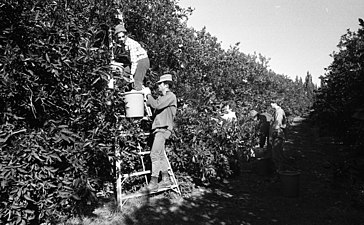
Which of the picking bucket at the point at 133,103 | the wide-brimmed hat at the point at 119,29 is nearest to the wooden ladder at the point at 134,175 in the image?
the picking bucket at the point at 133,103

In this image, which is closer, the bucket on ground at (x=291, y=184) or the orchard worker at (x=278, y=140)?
the bucket on ground at (x=291, y=184)

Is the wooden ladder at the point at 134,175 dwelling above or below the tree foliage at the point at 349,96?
below

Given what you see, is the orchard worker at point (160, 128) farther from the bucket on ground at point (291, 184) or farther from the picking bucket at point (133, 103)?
the bucket on ground at point (291, 184)

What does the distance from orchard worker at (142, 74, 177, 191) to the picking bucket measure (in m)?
0.52

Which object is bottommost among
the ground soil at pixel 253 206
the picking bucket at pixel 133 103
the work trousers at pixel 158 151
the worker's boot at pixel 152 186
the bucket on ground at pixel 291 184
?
the ground soil at pixel 253 206

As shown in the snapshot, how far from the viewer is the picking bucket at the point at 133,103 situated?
13.5ft

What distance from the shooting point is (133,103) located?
13.6 feet

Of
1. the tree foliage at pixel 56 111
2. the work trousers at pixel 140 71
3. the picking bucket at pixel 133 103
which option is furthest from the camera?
the work trousers at pixel 140 71

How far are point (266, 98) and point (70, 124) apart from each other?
50.7ft

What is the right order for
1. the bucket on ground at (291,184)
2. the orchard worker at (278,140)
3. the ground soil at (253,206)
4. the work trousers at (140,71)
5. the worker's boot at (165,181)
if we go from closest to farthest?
the ground soil at (253,206) → the work trousers at (140,71) → the worker's boot at (165,181) → the bucket on ground at (291,184) → the orchard worker at (278,140)

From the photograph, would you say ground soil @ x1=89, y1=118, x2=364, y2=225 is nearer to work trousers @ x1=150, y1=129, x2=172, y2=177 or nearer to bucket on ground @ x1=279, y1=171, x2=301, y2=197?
bucket on ground @ x1=279, y1=171, x2=301, y2=197

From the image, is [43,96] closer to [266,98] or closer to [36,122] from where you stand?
[36,122]

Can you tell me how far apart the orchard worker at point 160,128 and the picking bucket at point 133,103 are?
52cm

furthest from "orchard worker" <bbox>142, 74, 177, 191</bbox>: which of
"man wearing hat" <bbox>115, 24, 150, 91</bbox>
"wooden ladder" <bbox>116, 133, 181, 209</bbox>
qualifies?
"man wearing hat" <bbox>115, 24, 150, 91</bbox>
